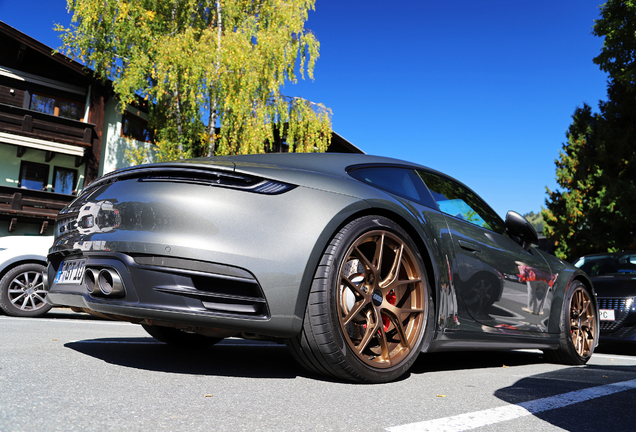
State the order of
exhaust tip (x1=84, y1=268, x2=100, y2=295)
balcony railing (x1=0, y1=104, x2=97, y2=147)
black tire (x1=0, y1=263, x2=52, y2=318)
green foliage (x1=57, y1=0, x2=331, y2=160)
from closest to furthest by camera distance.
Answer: exhaust tip (x1=84, y1=268, x2=100, y2=295) < black tire (x1=0, y1=263, x2=52, y2=318) < green foliage (x1=57, y1=0, x2=331, y2=160) < balcony railing (x1=0, y1=104, x2=97, y2=147)

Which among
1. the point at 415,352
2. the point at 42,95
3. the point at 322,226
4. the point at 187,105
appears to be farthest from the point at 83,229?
the point at 42,95

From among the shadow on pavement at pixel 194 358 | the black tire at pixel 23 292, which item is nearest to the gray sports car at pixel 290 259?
the shadow on pavement at pixel 194 358

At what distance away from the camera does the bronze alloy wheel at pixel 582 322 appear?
4.47 metres

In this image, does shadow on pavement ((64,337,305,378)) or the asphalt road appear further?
shadow on pavement ((64,337,305,378))

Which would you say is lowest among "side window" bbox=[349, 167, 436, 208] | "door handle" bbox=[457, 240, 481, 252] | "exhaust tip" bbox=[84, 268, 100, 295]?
"exhaust tip" bbox=[84, 268, 100, 295]

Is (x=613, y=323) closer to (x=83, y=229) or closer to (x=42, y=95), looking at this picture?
(x=83, y=229)

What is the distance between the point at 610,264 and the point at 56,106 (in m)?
20.7

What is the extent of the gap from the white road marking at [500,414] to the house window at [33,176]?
21.7 m

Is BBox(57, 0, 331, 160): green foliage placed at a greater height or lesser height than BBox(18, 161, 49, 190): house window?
greater

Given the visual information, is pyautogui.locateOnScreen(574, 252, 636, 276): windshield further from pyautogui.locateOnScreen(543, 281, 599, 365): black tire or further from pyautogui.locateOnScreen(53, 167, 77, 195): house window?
pyautogui.locateOnScreen(53, 167, 77, 195): house window

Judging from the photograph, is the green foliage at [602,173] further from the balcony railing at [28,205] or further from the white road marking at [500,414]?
the balcony railing at [28,205]

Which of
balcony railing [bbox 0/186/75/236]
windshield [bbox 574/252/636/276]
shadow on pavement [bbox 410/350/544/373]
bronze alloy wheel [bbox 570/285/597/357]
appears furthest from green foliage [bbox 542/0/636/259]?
balcony railing [bbox 0/186/75/236]

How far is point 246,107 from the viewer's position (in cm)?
1670

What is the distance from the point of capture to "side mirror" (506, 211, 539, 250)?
3.93 meters
